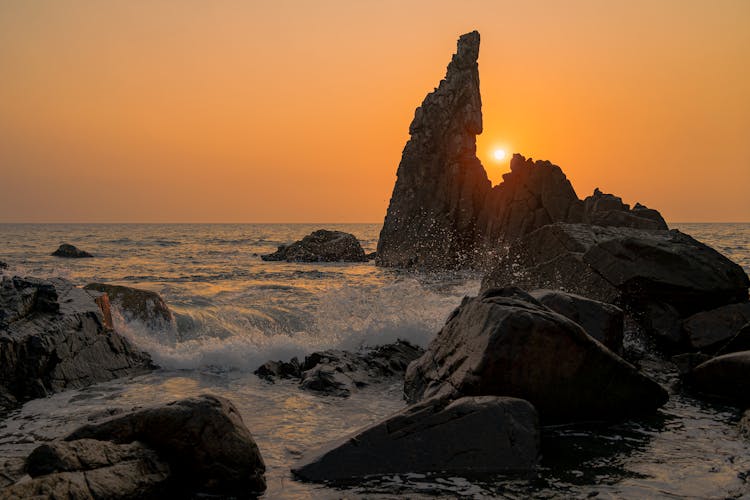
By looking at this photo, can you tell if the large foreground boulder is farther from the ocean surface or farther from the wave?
the wave

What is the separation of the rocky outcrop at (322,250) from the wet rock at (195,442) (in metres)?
41.2

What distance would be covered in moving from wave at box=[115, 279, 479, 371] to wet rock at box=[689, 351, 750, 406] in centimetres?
468

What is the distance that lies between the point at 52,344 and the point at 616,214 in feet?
88.4

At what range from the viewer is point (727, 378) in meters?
7.51

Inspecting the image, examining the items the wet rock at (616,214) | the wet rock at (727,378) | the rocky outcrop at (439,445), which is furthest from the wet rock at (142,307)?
the wet rock at (616,214)

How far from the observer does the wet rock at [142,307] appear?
40.0ft

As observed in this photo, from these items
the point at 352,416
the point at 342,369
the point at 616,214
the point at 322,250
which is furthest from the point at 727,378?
the point at 322,250

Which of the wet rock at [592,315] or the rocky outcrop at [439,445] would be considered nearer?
the rocky outcrop at [439,445]

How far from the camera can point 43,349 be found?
804 cm

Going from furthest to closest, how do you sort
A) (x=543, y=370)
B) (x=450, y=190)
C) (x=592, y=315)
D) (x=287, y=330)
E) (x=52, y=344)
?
(x=450, y=190)
(x=287, y=330)
(x=592, y=315)
(x=52, y=344)
(x=543, y=370)

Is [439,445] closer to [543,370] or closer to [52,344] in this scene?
[543,370]

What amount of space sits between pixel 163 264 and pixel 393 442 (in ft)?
104

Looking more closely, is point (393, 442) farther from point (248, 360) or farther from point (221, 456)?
point (248, 360)

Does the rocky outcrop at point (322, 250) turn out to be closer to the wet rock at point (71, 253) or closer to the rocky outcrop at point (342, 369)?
the wet rock at point (71, 253)
